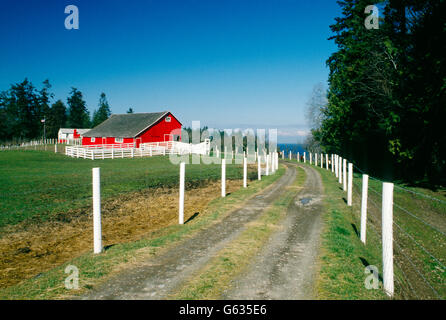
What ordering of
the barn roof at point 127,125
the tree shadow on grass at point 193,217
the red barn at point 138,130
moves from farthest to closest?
the barn roof at point 127,125 → the red barn at point 138,130 → the tree shadow on grass at point 193,217

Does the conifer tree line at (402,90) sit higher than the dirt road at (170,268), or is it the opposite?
the conifer tree line at (402,90)

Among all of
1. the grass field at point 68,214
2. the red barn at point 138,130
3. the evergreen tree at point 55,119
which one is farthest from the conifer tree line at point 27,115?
the grass field at point 68,214

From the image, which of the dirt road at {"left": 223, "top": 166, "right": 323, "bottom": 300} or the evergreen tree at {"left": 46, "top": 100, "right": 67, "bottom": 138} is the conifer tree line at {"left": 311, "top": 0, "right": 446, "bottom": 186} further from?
the evergreen tree at {"left": 46, "top": 100, "right": 67, "bottom": 138}

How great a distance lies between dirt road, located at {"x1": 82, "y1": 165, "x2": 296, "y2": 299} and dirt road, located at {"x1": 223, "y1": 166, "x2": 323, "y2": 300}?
1018mm

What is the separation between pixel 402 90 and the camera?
666 inches

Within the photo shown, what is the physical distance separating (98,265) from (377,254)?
639 cm

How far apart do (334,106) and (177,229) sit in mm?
21882

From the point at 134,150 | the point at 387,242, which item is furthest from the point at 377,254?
the point at 134,150

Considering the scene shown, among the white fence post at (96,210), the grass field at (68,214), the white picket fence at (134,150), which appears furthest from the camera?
the white picket fence at (134,150)

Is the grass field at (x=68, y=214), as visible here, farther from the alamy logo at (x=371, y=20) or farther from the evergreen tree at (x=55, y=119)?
the evergreen tree at (x=55, y=119)

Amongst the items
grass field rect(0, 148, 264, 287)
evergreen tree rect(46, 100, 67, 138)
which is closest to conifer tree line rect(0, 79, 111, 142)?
evergreen tree rect(46, 100, 67, 138)

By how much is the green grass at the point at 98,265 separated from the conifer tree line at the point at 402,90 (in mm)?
14496

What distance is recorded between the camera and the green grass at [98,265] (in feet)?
14.0

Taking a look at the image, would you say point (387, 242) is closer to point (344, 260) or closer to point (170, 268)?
point (344, 260)
